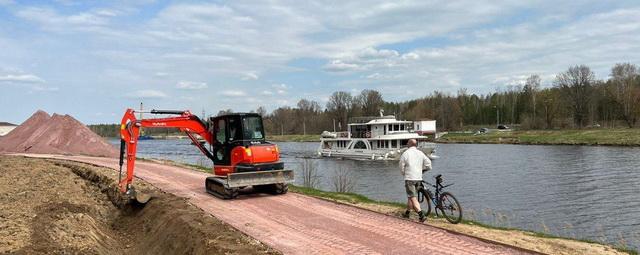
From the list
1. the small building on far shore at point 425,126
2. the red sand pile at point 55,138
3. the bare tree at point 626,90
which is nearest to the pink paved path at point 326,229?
the red sand pile at point 55,138

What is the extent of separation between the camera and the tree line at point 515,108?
301ft

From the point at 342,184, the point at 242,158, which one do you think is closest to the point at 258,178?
the point at 242,158

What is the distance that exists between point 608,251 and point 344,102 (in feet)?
414

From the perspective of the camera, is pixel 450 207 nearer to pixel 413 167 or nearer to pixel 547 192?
pixel 413 167

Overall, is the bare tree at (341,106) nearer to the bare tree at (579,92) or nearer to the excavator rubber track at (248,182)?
the bare tree at (579,92)

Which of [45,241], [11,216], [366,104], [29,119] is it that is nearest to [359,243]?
[45,241]

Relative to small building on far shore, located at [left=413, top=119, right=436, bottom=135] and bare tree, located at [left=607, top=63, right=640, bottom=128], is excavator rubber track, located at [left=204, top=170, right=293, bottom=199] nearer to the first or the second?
small building on far shore, located at [left=413, top=119, right=436, bottom=135]

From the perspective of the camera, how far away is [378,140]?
55781 millimetres

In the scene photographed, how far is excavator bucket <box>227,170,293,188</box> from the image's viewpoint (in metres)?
14.9

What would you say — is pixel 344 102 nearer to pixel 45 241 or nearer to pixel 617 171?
pixel 617 171

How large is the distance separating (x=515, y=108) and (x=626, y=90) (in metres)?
31.1

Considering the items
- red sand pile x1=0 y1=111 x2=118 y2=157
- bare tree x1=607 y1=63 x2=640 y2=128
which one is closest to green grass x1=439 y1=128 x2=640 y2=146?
bare tree x1=607 y1=63 x2=640 y2=128

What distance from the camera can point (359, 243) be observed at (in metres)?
9.59

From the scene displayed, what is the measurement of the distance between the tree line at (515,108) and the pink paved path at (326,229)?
65.4 m
